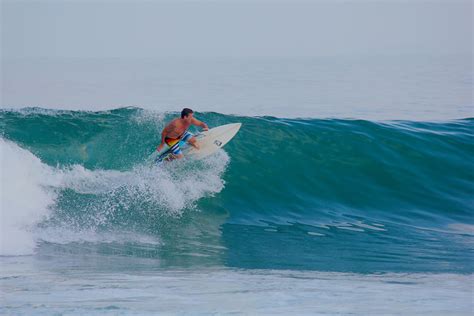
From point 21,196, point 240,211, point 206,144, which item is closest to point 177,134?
point 206,144

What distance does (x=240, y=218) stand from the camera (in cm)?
1114

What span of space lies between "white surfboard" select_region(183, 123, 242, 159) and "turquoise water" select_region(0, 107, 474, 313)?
0.21 m

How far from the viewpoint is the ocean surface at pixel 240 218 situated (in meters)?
6.73

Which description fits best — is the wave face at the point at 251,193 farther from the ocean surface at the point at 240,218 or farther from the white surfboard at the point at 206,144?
the white surfboard at the point at 206,144

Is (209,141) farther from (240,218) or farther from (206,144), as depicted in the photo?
(240,218)

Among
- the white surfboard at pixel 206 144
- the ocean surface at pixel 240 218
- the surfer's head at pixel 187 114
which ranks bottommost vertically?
the ocean surface at pixel 240 218

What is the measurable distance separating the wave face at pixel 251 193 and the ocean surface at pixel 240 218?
0.03 metres

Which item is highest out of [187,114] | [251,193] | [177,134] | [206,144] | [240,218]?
[187,114]

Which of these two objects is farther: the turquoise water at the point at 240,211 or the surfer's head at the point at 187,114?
the surfer's head at the point at 187,114

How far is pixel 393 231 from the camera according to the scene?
34.5 ft

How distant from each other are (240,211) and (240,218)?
1.02 feet

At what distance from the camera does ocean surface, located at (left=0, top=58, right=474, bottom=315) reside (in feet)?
22.1

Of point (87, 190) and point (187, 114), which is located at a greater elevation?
point (187, 114)

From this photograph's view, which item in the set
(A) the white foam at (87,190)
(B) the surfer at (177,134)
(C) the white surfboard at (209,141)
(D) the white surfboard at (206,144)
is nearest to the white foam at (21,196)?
(A) the white foam at (87,190)
